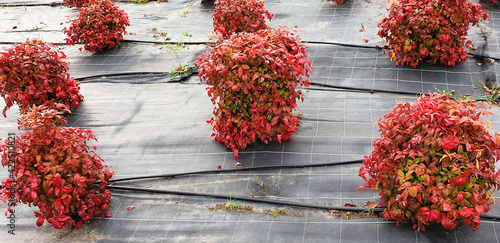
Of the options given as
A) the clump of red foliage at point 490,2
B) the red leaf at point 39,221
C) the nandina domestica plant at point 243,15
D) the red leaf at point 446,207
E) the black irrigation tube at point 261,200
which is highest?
the nandina domestica plant at point 243,15

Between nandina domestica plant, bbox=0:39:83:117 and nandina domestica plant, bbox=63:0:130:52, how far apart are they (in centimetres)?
136

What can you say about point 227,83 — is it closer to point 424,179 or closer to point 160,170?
point 160,170

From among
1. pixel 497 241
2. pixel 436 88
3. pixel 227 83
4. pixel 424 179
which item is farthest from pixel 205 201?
pixel 436 88

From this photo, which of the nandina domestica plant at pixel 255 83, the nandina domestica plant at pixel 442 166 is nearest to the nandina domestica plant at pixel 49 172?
the nandina domestica plant at pixel 255 83

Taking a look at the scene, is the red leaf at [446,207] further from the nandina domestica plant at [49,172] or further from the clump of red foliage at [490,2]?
the clump of red foliage at [490,2]

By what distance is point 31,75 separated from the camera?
13.3 ft

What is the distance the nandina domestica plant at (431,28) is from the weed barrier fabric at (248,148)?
0.49 feet

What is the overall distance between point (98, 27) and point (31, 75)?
1.74m

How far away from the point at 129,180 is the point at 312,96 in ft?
6.51

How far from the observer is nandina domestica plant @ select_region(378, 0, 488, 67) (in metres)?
4.20

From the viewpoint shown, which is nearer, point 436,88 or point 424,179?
point 424,179

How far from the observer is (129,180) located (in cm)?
325

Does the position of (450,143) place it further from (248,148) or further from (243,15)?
(243,15)

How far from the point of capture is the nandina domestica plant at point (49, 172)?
264cm
